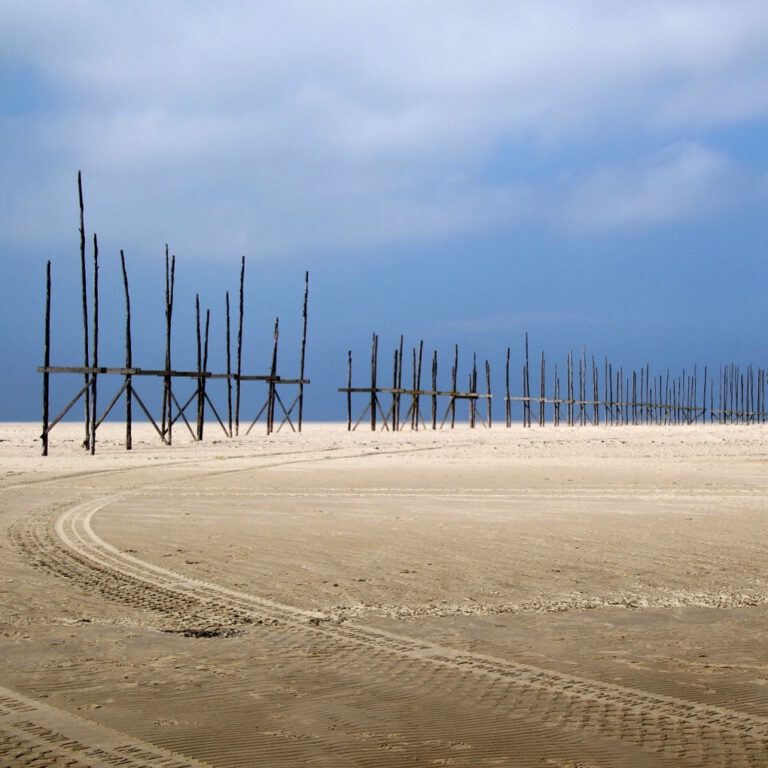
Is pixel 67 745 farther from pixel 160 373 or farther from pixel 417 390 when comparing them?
pixel 417 390

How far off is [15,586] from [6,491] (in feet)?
26.8

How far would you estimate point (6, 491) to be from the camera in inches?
575

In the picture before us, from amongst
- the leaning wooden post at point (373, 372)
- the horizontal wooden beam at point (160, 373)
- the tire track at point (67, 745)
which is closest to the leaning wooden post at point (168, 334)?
the horizontal wooden beam at point (160, 373)

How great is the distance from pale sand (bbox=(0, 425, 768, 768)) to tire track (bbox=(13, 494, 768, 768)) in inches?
0.6

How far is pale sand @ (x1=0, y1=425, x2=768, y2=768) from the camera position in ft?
12.5

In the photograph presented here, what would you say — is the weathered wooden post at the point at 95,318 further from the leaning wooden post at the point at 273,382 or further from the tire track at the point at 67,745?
the tire track at the point at 67,745

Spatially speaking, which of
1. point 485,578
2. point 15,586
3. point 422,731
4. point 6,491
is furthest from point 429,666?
point 6,491

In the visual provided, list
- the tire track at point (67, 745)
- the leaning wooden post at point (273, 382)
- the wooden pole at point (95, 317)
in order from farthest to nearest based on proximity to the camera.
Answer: the leaning wooden post at point (273, 382) < the wooden pole at point (95, 317) < the tire track at point (67, 745)

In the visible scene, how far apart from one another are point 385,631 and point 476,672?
97cm

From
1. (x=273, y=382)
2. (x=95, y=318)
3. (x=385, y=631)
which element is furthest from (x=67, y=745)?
(x=273, y=382)

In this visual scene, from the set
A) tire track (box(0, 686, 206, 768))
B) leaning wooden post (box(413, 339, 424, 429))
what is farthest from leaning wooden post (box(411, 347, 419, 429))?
tire track (box(0, 686, 206, 768))

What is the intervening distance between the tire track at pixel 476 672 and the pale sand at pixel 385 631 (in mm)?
16

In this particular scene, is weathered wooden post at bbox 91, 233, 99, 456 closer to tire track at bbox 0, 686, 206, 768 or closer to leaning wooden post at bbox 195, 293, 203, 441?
leaning wooden post at bbox 195, 293, 203, 441

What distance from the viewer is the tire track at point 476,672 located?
3.82 meters
